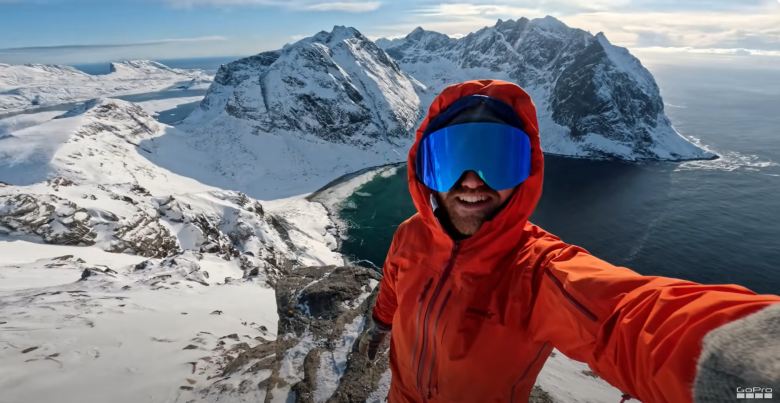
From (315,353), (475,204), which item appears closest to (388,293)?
(475,204)

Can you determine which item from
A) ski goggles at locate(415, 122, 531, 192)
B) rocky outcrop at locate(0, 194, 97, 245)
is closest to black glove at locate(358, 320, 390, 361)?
ski goggles at locate(415, 122, 531, 192)

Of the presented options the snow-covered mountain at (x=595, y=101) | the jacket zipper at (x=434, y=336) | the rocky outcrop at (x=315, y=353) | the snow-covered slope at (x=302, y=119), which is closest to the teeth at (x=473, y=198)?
the jacket zipper at (x=434, y=336)

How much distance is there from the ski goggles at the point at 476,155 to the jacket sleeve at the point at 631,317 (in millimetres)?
779

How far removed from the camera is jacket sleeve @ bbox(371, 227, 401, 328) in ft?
14.8

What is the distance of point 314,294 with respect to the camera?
1387 cm

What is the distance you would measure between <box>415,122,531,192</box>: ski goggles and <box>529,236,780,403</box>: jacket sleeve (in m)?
0.78

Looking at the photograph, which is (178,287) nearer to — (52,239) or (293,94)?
(52,239)

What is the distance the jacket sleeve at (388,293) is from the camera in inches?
178

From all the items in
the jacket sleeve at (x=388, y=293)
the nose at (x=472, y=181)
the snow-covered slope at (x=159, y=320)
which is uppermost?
the nose at (x=472, y=181)

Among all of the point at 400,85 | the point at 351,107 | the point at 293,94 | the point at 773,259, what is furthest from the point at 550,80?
the point at 773,259

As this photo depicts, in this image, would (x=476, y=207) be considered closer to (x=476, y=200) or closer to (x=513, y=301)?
(x=476, y=200)

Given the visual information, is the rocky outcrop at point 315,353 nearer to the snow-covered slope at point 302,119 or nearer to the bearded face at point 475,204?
the bearded face at point 475,204

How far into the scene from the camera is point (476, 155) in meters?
3.38

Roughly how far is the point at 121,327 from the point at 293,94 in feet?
430
